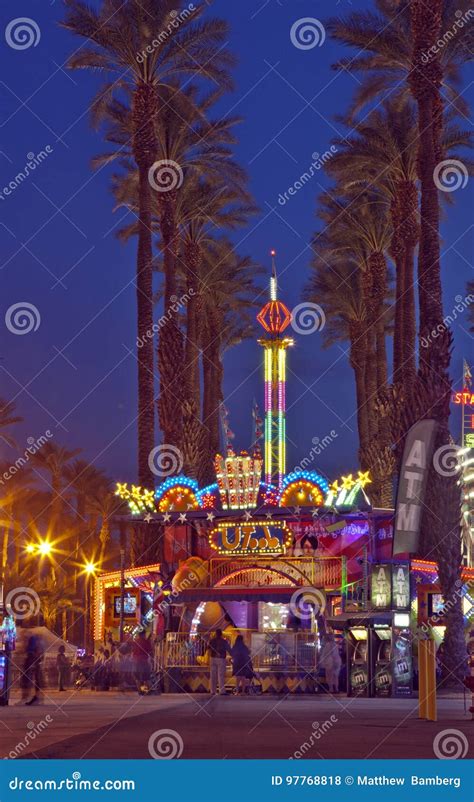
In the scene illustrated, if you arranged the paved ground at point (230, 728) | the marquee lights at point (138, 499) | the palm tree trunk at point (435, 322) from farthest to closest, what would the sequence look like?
the marquee lights at point (138, 499) < the palm tree trunk at point (435, 322) < the paved ground at point (230, 728)

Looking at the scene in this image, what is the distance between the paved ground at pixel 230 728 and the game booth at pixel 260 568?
24.0 ft

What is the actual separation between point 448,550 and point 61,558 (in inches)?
2589

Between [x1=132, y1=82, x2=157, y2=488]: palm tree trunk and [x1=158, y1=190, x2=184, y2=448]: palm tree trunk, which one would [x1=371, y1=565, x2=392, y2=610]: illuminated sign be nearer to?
[x1=132, y1=82, x2=157, y2=488]: palm tree trunk

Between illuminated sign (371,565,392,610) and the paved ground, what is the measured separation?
3.69m

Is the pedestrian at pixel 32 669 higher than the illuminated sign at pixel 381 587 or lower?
lower

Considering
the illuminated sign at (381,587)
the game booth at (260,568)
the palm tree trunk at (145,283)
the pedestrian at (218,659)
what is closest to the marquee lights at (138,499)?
the game booth at (260,568)

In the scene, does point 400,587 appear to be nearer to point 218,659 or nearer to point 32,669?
point 218,659

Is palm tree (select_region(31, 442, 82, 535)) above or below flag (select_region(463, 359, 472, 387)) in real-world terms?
below

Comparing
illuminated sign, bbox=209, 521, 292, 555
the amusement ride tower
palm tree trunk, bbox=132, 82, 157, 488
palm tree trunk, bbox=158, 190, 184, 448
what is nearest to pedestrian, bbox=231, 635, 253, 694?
illuminated sign, bbox=209, 521, 292, 555

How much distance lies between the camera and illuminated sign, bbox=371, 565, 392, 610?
1240 inches

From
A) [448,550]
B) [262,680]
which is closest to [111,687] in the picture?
[262,680]

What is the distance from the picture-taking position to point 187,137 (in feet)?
149

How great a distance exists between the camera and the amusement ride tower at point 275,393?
186ft

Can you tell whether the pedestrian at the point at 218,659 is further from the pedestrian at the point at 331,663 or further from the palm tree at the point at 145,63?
the palm tree at the point at 145,63
